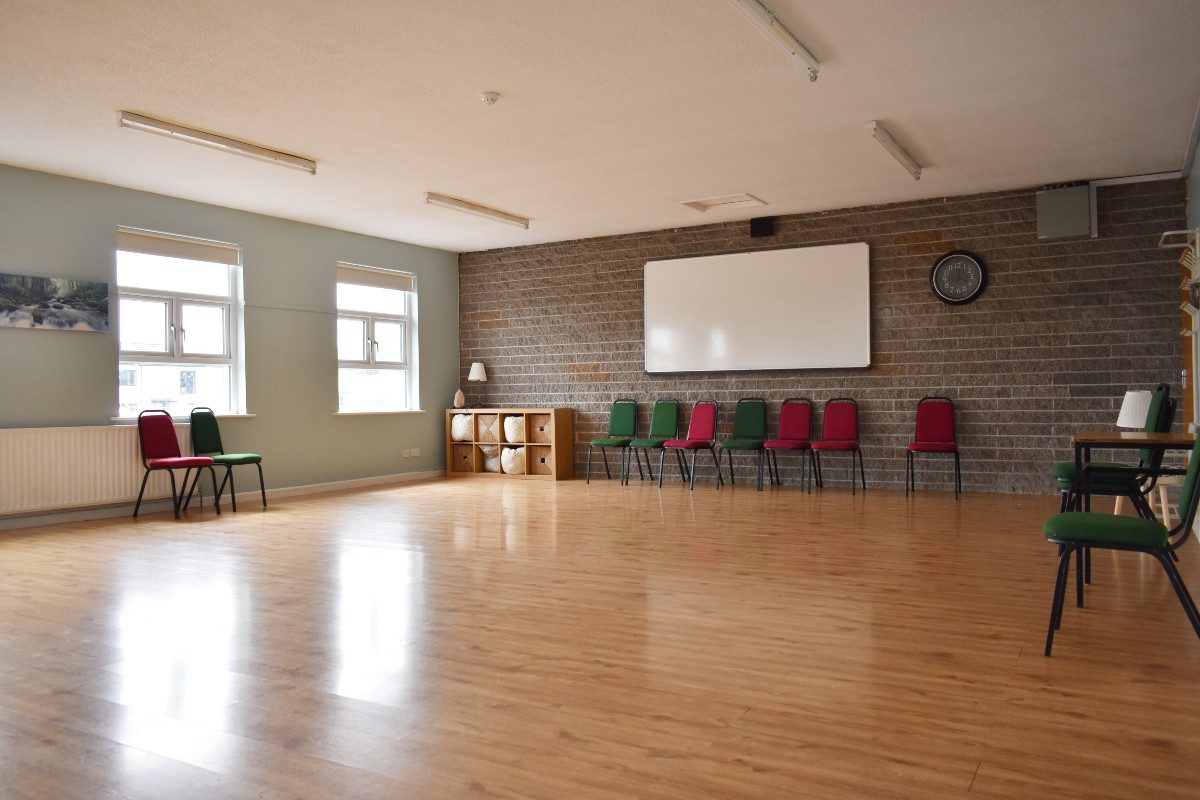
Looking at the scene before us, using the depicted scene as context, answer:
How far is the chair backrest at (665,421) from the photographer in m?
8.97

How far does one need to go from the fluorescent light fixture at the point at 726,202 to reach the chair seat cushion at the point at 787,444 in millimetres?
2168

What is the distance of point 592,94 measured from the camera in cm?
503

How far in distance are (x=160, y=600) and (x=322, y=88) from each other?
9.22 ft

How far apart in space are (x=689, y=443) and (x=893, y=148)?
3297mm

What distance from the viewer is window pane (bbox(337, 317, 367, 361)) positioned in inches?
359

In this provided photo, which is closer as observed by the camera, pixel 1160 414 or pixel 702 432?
pixel 1160 414

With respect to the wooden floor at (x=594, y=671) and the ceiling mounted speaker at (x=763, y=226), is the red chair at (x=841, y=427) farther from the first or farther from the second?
the wooden floor at (x=594, y=671)

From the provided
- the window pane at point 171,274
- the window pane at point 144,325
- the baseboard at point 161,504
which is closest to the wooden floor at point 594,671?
the baseboard at point 161,504

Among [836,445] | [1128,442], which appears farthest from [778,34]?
[836,445]

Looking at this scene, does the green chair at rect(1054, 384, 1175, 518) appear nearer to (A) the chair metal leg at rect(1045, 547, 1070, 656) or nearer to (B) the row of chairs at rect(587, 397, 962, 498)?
(A) the chair metal leg at rect(1045, 547, 1070, 656)

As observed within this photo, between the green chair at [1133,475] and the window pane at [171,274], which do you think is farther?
the window pane at [171,274]

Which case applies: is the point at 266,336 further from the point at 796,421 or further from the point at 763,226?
the point at 796,421

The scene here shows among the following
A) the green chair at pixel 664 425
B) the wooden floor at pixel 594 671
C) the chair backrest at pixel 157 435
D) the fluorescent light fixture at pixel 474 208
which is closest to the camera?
the wooden floor at pixel 594 671

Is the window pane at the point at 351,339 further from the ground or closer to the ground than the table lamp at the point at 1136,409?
further from the ground
